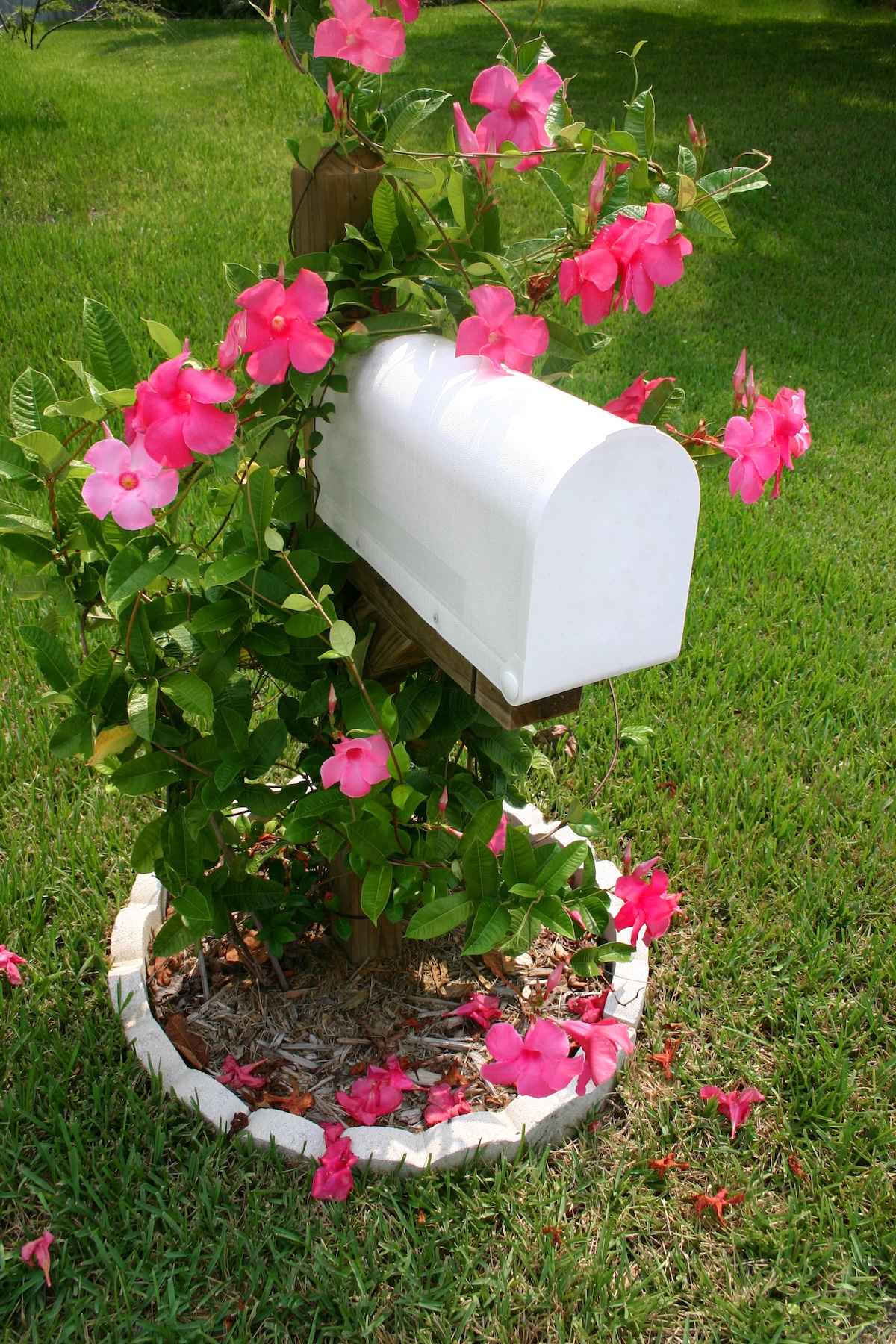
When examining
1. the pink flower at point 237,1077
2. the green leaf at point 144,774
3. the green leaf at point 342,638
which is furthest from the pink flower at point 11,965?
the green leaf at point 342,638

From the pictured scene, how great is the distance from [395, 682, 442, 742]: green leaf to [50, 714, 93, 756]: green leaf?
1.25ft

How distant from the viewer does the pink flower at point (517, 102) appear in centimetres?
111

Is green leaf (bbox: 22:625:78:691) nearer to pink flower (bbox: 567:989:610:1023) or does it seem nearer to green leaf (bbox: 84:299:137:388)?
green leaf (bbox: 84:299:137:388)

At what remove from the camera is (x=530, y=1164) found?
5.12 feet

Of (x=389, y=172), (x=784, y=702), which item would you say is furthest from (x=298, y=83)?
(x=389, y=172)

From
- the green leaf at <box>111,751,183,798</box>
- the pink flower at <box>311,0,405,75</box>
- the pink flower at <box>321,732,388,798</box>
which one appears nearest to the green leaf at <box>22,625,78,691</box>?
the green leaf at <box>111,751,183,798</box>

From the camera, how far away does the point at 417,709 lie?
4.55ft

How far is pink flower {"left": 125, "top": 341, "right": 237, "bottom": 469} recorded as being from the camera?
3.26 feet

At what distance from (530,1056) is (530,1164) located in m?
0.34

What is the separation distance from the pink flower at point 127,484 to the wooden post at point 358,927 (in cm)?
83

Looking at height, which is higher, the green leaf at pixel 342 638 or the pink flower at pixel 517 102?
the pink flower at pixel 517 102

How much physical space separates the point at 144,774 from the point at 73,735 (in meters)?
0.11

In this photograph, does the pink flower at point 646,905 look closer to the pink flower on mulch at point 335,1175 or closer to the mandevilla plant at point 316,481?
the mandevilla plant at point 316,481

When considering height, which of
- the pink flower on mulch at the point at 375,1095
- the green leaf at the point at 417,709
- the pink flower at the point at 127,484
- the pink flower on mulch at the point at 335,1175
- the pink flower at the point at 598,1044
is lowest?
the pink flower on mulch at the point at 375,1095
